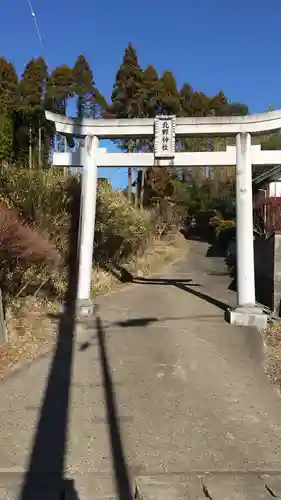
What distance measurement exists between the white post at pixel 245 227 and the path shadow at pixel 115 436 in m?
2.96

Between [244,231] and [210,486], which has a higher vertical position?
[244,231]

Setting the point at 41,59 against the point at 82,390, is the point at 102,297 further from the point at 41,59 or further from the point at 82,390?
the point at 41,59

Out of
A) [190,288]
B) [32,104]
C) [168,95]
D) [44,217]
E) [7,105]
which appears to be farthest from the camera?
[168,95]

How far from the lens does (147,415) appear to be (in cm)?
500

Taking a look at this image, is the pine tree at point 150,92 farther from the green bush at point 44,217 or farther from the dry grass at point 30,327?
the dry grass at point 30,327

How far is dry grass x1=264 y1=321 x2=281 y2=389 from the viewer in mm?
6371

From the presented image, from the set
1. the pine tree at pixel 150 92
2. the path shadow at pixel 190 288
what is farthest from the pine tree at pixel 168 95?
the path shadow at pixel 190 288

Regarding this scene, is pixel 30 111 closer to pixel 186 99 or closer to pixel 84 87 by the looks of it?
pixel 84 87

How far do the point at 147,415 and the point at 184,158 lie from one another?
5.44m

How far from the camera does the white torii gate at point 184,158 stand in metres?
8.55

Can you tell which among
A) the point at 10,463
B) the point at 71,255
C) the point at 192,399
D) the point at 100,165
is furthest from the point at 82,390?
the point at 71,255

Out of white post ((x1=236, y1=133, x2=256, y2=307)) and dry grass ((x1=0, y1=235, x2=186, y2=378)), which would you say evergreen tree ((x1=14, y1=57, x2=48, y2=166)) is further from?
white post ((x1=236, y1=133, x2=256, y2=307))

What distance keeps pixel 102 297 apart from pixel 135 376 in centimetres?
505

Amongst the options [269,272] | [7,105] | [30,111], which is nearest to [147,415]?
[269,272]
